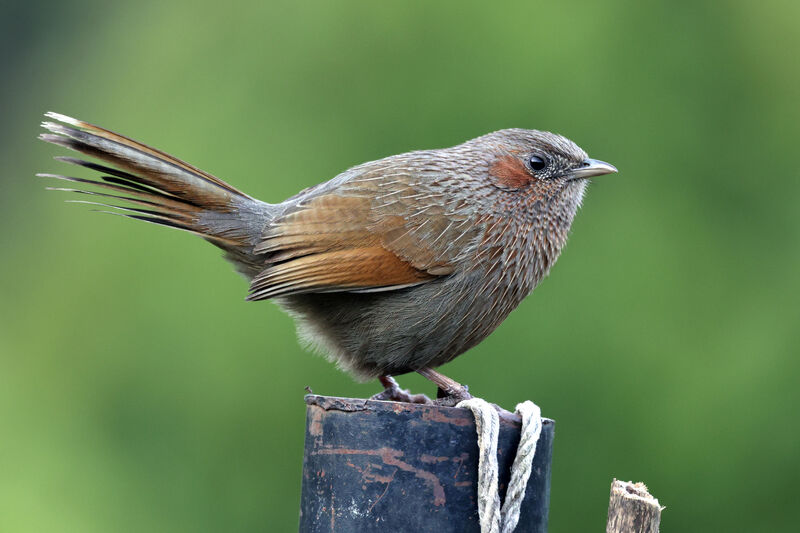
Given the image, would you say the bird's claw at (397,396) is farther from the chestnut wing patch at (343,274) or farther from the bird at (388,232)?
A: the chestnut wing patch at (343,274)

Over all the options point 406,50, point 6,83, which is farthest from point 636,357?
point 6,83

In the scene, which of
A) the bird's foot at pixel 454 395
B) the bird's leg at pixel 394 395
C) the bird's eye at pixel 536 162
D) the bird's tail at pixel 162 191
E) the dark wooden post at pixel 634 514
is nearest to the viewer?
the dark wooden post at pixel 634 514

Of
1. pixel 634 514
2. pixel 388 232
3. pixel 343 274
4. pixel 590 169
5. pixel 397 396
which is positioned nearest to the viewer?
pixel 634 514

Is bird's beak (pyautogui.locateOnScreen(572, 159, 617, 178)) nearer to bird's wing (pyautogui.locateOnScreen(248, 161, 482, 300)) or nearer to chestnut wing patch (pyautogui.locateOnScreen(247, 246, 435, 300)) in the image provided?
bird's wing (pyautogui.locateOnScreen(248, 161, 482, 300))

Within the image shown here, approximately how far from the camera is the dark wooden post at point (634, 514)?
9.25 feet

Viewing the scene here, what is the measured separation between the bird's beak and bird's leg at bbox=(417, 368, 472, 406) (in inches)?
40.3

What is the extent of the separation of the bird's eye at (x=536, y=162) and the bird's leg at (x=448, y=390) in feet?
3.01

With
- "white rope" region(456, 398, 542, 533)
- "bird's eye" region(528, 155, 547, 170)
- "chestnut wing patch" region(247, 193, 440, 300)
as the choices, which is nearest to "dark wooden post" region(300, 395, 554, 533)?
"white rope" region(456, 398, 542, 533)

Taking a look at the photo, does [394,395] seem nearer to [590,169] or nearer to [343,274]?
[343,274]

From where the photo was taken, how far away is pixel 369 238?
12.8 ft

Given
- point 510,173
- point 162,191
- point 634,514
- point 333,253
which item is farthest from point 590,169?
point 634,514

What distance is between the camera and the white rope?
2850mm

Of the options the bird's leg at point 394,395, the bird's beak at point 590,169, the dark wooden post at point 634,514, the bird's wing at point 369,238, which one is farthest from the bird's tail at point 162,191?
the dark wooden post at point 634,514

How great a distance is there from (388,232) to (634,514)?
4.92 ft
